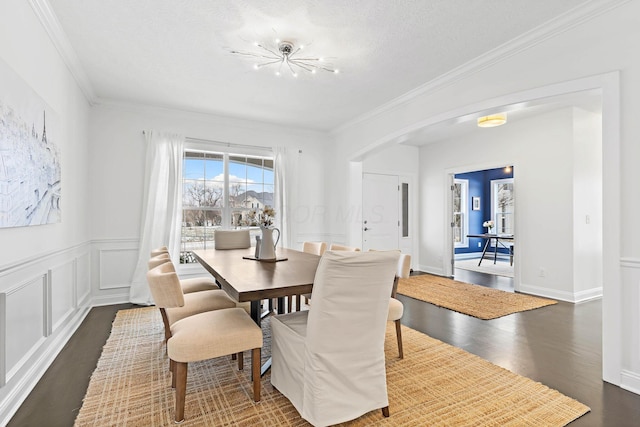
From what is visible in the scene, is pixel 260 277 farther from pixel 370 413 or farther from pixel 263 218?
pixel 370 413

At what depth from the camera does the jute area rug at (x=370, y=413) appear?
5.95ft

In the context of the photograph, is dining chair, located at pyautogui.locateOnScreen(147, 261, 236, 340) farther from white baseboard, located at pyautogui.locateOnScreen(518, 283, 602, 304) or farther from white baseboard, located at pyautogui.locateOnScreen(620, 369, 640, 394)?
white baseboard, located at pyautogui.locateOnScreen(518, 283, 602, 304)

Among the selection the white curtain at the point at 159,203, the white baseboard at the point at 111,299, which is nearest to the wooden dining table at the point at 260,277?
the white curtain at the point at 159,203

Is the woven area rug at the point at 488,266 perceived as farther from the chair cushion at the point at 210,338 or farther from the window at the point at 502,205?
the chair cushion at the point at 210,338

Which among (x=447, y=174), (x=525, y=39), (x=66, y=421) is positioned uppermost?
(x=525, y=39)

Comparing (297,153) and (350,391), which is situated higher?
(297,153)

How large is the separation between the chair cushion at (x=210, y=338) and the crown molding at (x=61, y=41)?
251cm

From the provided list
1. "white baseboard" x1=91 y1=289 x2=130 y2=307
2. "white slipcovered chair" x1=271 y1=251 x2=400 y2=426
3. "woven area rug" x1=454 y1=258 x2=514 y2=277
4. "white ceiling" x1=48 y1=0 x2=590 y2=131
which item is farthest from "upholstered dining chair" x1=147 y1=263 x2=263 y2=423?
"woven area rug" x1=454 y1=258 x2=514 y2=277

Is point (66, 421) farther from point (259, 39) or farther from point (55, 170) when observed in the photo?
point (259, 39)

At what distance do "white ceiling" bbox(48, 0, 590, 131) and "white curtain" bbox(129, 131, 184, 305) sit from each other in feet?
2.32

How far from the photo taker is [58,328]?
282 cm

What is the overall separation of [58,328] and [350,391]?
278 centimetres

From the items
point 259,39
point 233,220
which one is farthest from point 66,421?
point 233,220

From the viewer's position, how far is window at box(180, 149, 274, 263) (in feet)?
15.9
